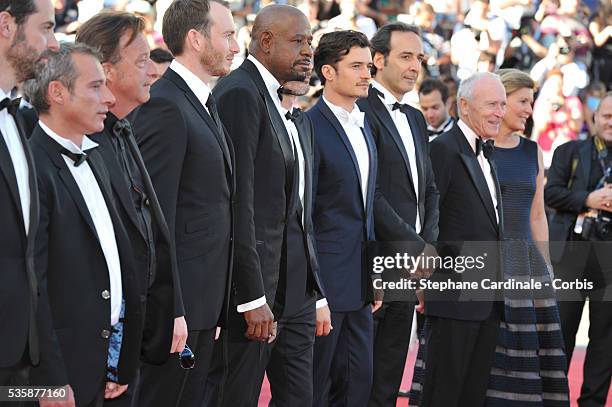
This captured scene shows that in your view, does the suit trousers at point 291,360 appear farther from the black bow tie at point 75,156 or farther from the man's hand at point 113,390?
the black bow tie at point 75,156

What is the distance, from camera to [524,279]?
21.0ft

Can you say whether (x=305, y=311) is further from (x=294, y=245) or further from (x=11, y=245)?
(x=11, y=245)

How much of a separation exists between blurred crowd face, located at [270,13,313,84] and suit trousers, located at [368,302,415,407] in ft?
5.24

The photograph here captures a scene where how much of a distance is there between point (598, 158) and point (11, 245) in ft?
16.7

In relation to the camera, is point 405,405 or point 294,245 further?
point 405,405

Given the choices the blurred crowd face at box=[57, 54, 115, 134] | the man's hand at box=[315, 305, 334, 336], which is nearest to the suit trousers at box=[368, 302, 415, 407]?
the man's hand at box=[315, 305, 334, 336]

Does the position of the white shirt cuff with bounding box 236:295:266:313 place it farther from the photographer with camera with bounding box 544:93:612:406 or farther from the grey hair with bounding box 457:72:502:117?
the photographer with camera with bounding box 544:93:612:406

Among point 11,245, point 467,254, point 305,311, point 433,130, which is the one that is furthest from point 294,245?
point 433,130

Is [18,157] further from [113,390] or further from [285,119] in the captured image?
[285,119]

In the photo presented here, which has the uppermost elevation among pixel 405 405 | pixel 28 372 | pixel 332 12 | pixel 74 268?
pixel 332 12

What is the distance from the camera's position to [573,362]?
9.05 metres

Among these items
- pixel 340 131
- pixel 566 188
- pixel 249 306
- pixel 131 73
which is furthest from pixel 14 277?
pixel 566 188

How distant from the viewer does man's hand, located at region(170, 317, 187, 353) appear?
4086 millimetres

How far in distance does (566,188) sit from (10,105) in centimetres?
496
